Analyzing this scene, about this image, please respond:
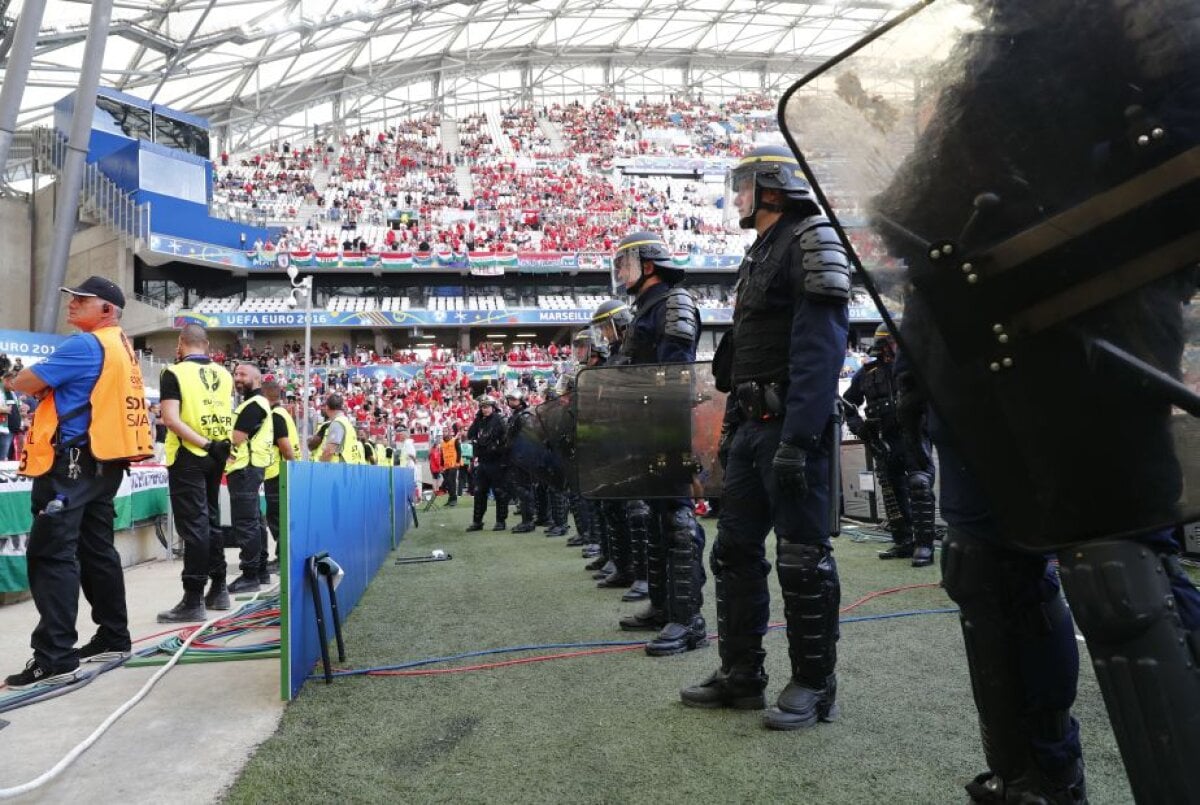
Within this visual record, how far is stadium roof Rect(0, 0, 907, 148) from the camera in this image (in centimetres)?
3156

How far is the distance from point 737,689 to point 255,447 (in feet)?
14.9

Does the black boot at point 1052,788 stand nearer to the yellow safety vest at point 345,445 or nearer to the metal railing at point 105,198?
the yellow safety vest at point 345,445

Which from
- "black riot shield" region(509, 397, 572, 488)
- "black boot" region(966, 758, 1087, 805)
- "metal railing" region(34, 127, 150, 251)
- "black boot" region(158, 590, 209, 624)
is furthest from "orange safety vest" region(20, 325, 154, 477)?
"metal railing" region(34, 127, 150, 251)

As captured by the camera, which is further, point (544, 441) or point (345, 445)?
point (345, 445)

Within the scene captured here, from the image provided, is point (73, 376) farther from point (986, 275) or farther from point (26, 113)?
point (26, 113)

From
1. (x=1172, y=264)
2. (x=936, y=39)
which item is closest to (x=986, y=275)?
(x=1172, y=264)

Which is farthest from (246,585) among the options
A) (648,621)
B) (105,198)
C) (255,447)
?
(105,198)

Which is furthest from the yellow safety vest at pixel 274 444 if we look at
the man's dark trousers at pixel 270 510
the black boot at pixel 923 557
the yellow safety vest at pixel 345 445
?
the black boot at pixel 923 557

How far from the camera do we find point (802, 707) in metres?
2.49

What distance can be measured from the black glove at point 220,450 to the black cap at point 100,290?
1.24m

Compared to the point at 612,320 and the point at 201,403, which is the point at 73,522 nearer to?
the point at 201,403

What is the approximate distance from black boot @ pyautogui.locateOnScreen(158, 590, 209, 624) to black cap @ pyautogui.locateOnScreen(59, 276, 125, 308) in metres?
1.90

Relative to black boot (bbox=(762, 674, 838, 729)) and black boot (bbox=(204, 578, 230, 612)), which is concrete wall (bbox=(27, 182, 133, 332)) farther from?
black boot (bbox=(762, 674, 838, 729))

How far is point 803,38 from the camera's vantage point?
5353 cm
